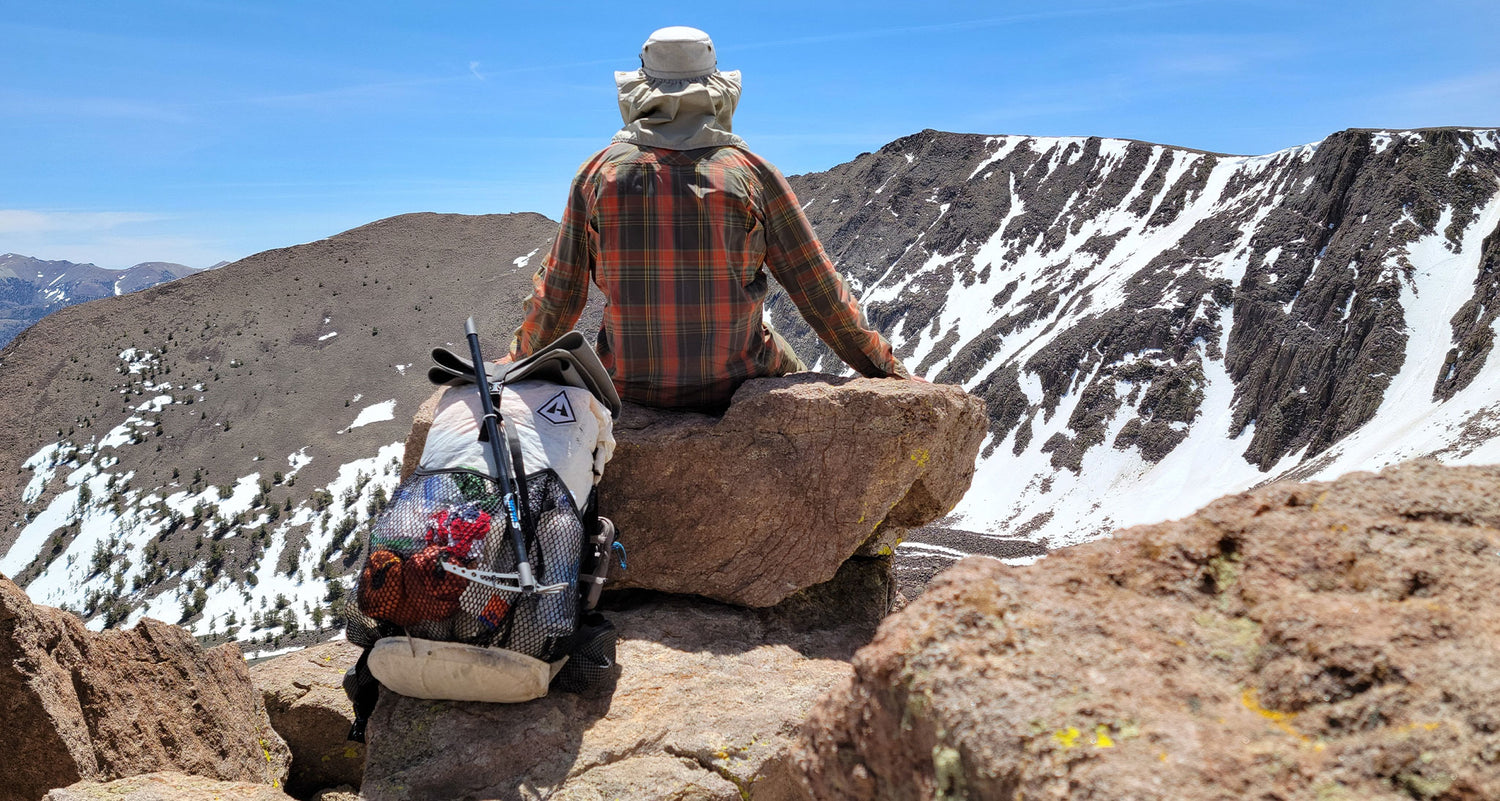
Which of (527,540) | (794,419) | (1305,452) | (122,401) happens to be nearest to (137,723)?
(527,540)

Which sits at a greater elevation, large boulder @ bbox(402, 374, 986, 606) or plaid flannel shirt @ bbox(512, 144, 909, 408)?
plaid flannel shirt @ bbox(512, 144, 909, 408)

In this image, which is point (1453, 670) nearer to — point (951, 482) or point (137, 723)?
point (951, 482)

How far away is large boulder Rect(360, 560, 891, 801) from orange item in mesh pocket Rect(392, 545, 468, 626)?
2.47 feet

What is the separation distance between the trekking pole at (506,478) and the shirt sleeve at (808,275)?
180 cm

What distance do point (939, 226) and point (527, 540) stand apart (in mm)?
100079

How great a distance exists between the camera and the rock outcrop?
11.1ft

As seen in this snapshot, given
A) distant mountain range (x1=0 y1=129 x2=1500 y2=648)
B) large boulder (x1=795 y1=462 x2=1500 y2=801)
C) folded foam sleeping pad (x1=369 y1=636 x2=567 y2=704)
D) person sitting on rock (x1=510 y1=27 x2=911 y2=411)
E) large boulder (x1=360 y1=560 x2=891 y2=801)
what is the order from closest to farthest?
large boulder (x1=795 y1=462 x2=1500 y2=801), folded foam sleeping pad (x1=369 y1=636 x2=567 y2=704), large boulder (x1=360 y1=560 x2=891 y2=801), person sitting on rock (x1=510 y1=27 x2=911 y2=411), distant mountain range (x1=0 y1=129 x2=1500 y2=648)

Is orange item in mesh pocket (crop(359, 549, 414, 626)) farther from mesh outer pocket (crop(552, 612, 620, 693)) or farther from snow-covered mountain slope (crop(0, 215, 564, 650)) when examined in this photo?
snow-covered mountain slope (crop(0, 215, 564, 650))

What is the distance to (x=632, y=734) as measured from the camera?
13.1 feet

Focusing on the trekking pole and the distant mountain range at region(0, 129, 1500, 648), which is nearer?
the trekking pole

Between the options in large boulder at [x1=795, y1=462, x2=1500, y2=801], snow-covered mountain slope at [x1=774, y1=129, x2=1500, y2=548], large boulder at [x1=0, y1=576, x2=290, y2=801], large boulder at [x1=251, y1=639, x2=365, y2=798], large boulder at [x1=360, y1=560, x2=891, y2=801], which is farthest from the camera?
snow-covered mountain slope at [x1=774, y1=129, x2=1500, y2=548]

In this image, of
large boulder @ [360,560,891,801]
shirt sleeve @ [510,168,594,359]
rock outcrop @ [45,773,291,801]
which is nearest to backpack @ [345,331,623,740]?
large boulder @ [360,560,891,801]

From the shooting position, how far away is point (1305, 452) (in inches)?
2158

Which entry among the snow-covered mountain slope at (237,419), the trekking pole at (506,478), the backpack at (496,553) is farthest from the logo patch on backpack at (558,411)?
the snow-covered mountain slope at (237,419)
